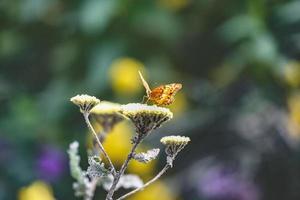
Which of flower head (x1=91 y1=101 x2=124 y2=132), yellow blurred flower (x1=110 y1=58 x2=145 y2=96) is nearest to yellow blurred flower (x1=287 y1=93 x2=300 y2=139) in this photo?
yellow blurred flower (x1=110 y1=58 x2=145 y2=96)

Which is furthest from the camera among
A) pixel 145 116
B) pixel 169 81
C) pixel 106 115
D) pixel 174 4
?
pixel 174 4

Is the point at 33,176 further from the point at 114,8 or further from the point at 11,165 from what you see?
the point at 114,8

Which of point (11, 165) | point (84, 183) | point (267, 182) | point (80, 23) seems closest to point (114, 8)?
point (80, 23)

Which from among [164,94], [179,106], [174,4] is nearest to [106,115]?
[164,94]

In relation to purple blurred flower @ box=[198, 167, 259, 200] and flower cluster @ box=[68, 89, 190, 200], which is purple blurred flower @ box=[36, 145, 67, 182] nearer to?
purple blurred flower @ box=[198, 167, 259, 200]

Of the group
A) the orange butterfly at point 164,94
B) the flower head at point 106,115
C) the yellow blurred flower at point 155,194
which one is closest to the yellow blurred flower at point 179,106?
the yellow blurred flower at point 155,194

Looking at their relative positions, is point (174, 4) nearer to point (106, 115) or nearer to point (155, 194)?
point (155, 194)

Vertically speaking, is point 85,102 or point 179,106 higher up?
point 179,106
